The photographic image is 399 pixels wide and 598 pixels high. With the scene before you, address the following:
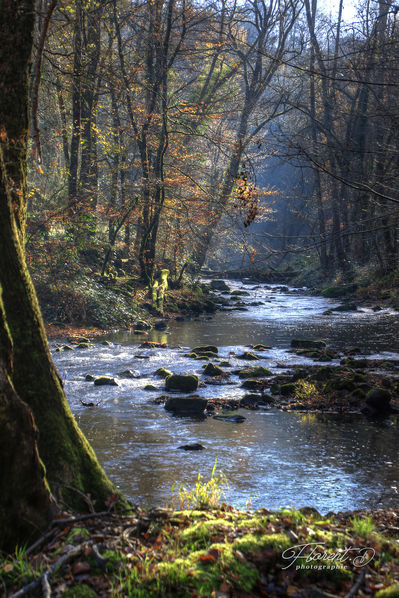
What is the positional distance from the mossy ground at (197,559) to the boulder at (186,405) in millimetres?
5753

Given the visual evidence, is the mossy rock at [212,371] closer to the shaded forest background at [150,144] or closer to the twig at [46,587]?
the shaded forest background at [150,144]

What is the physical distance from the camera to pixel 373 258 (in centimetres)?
2703

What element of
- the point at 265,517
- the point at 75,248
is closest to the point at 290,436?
the point at 265,517

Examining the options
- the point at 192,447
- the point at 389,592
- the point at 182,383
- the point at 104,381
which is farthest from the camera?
the point at 104,381

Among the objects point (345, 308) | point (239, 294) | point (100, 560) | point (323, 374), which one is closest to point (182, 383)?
point (323, 374)

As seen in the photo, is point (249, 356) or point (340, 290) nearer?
point (249, 356)

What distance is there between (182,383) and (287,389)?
2260 mm

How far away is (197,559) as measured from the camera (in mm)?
A: 3445

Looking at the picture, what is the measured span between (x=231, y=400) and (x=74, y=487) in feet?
22.0

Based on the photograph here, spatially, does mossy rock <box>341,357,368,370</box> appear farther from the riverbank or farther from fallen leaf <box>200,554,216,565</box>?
fallen leaf <box>200,554,216,565</box>

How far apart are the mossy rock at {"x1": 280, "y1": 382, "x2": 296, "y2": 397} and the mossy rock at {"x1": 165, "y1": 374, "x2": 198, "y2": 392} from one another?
6.09 ft

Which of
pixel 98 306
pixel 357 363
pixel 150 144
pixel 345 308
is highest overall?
pixel 150 144

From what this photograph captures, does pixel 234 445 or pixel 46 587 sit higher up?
pixel 46 587

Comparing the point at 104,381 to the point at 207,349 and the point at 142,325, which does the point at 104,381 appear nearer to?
the point at 207,349
